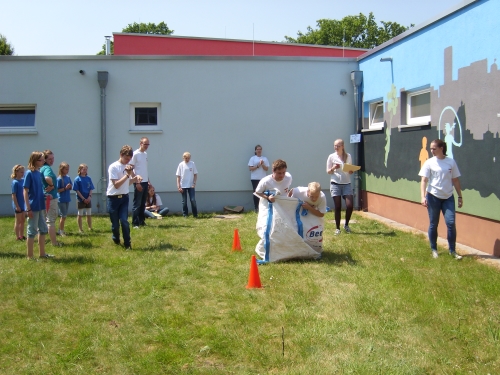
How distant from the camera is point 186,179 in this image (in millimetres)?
13156

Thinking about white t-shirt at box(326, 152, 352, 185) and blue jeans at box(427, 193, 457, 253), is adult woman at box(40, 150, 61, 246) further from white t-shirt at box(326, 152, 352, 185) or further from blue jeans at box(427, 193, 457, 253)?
blue jeans at box(427, 193, 457, 253)

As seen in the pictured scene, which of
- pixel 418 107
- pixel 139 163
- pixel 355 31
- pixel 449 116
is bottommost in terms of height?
pixel 139 163

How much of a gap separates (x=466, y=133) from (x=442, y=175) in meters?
1.40

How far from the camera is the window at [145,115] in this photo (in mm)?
14381

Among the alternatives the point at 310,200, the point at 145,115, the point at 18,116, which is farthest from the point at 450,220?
the point at 18,116

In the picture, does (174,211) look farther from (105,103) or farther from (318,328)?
(318,328)

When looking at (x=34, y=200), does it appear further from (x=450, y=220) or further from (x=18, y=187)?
(x=450, y=220)

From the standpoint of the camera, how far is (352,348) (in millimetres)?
4562

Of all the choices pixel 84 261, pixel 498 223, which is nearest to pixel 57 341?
pixel 84 261

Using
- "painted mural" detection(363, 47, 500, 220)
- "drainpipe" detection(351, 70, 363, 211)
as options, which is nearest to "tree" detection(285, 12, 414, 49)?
"drainpipe" detection(351, 70, 363, 211)

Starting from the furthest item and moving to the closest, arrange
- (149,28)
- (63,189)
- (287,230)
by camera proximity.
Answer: (149,28)
(63,189)
(287,230)

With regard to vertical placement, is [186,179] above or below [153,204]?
above

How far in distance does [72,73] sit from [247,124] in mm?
4862

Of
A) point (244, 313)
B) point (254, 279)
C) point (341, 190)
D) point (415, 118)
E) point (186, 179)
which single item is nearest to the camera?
point (244, 313)
